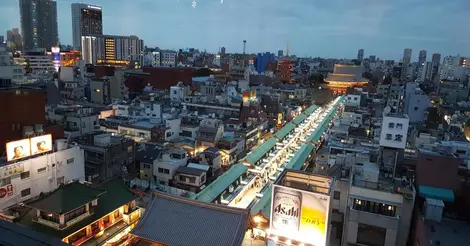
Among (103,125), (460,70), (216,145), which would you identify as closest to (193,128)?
(216,145)

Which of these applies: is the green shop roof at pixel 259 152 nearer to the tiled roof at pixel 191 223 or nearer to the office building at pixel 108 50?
the tiled roof at pixel 191 223

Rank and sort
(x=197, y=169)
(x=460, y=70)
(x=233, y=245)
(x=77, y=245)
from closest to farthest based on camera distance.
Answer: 1. (x=233, y=245)
2. (x=77, y=245)
3. (x=197, y=169)
4. (x=460, y=70)

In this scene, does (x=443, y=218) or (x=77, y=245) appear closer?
(x=77, y=245)

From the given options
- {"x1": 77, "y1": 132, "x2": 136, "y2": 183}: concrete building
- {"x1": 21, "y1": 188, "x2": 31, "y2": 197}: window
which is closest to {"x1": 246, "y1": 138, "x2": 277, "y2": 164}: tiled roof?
{"x1": 77, "y1": 132, "x2": 136, "y2": 183}: concrete building

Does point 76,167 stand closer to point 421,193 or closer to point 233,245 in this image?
point 233,245

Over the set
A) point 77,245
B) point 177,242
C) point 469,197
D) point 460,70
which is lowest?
point 77,245

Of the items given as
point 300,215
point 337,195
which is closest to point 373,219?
point 337,195
